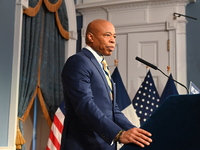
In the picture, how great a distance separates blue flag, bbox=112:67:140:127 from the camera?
4.32 meters

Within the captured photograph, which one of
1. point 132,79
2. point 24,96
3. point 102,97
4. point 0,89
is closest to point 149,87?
point 132,79

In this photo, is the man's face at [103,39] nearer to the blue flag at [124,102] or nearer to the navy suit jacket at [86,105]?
the navy suit jacket at [86,105]

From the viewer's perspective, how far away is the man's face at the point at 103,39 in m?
1.69

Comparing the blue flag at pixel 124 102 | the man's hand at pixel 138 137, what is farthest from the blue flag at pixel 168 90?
the man's hand at pixel 138 137

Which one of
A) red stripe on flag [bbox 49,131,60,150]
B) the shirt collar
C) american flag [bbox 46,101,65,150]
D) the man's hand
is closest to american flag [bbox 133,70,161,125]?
american flag [bbox 46,101,65,150]

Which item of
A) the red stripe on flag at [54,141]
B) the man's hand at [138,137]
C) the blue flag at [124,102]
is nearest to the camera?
the man's hand at [138,137]

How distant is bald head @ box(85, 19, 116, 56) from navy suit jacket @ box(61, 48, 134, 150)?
0.08 metres

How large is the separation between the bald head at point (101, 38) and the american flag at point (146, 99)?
9.11 ft

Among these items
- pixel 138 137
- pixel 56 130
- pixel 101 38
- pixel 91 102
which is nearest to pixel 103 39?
pixel 101 38

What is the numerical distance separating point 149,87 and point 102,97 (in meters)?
2.98

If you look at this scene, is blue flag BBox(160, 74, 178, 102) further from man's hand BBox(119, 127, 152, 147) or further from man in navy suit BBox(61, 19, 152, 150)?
man's hand BBox(119, 127, 152, 147)

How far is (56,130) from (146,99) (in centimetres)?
127

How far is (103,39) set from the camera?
170cm

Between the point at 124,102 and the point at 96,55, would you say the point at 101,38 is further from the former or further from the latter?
the point at 124,102
